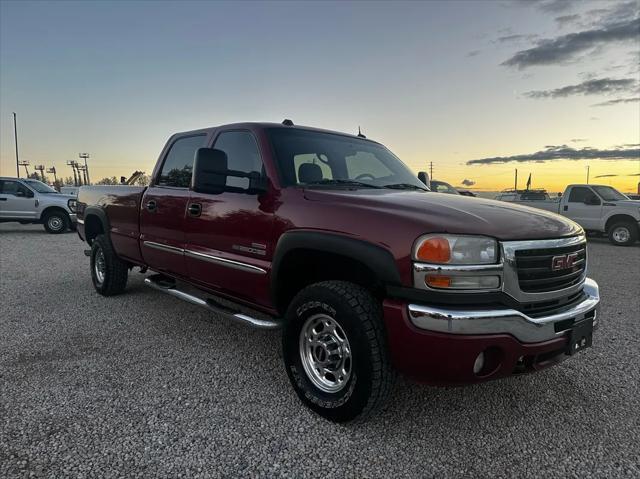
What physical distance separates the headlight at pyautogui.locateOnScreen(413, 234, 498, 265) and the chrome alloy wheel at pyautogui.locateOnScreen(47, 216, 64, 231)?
15669 mm

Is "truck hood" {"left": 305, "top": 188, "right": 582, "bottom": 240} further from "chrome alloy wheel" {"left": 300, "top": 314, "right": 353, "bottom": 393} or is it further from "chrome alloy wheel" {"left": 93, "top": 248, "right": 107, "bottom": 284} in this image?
"chrome alloy wheel" {"left": 93, "top": 248, "right": 107, "bottom": 284}

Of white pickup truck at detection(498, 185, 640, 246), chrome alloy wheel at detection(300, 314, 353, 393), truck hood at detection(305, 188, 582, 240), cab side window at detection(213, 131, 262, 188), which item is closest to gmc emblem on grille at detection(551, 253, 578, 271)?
truck hood at detection(305, 188, 582, 240)

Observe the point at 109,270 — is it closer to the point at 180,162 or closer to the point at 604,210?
the point at 180,162

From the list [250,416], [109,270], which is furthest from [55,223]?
[250,416]

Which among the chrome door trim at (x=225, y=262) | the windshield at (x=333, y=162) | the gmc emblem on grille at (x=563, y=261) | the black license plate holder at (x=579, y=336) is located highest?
the windshield at (x=333, y=162)

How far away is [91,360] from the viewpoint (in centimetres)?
367

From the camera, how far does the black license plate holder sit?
2.59 metres

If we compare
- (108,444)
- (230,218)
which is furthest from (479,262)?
(108,444)

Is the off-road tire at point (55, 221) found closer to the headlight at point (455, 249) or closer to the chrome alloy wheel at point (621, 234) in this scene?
the headlight at point (455, 249)

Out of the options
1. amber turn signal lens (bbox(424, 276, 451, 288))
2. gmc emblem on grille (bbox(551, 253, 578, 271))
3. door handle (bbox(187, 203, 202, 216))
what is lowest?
amber turn signal lens (bbox(424, 276, 451, 288))

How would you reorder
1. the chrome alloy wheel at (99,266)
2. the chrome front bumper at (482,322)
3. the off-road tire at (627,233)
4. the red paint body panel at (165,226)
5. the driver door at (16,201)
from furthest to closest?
1. the driver door at (16,201)
2. the off-road tire at (627,233)
3. the chrome alloy wheel at (99,266)
4. the red paint body panel at (165,226)
5. the chrome front bumper at (482,322)

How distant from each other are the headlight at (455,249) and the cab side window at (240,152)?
156cm

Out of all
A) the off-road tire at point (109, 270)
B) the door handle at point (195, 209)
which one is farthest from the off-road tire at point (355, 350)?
the off-road tire at point (109, 270)

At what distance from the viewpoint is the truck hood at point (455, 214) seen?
2.42 meters
